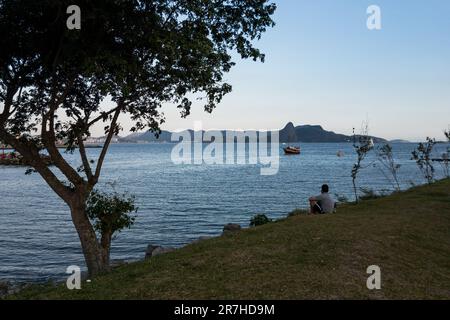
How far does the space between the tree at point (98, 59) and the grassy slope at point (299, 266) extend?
4.39 metres

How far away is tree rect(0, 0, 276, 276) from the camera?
474 inches

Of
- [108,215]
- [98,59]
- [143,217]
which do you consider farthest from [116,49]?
[143,217]

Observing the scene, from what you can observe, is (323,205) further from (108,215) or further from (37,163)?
(37,163)

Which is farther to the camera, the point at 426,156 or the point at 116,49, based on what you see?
the point at 426,156

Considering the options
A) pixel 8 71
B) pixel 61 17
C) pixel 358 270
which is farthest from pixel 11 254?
pixel 358 270

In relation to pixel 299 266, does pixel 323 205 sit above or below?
above

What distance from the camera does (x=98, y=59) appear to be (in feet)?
A: 38.9

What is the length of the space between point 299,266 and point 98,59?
747cm

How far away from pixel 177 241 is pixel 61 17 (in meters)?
18.5

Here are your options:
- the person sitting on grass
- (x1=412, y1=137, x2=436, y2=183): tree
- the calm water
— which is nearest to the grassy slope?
the person sitting on grass

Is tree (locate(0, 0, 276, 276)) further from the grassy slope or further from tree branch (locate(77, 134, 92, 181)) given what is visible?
the grassy slope

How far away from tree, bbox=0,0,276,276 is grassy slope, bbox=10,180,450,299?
14.4 ft

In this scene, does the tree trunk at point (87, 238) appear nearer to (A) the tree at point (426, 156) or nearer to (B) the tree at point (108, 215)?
(B) the tree at point (108, 215)

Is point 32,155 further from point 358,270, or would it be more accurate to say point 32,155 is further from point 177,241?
point 177,241
